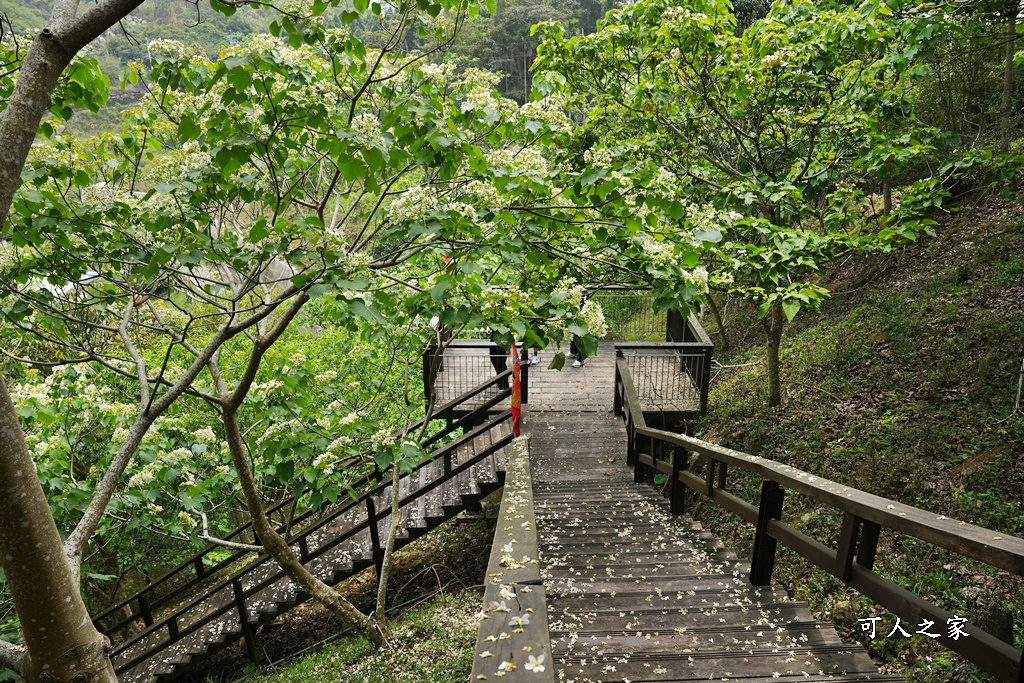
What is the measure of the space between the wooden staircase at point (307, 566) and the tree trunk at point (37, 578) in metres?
3.97

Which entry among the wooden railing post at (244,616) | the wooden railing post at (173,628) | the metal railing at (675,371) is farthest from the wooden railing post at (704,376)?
the wooden railing post at (173,628)

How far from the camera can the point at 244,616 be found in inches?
261

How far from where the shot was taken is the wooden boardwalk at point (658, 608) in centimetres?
276

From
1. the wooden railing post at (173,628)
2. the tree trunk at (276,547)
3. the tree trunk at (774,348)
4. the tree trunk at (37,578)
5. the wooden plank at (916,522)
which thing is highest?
the tree trunk at (774,348)

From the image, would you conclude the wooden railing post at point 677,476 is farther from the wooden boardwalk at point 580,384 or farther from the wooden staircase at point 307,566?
the wooden boardwalk at point 580,384

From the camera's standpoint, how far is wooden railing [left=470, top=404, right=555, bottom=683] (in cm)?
168

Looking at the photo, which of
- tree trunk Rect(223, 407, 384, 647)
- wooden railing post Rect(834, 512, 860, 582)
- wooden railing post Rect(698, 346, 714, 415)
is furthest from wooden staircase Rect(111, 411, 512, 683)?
wooden railing post Rect(834, 512, 860, 582)

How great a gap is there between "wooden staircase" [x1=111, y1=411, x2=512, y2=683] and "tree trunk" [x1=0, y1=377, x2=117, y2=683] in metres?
3.97

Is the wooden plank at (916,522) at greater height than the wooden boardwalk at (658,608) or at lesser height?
greater

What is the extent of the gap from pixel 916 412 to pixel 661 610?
4866mm

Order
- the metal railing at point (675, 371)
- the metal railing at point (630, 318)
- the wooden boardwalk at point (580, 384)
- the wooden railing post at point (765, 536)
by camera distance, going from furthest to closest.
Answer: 1. the metal railing at point (630, 318)
2. the wooden boardwalk at point (580, 384)
3. the metal railing at point (675, 371)
4. the wooden railing post at point (765, 536)

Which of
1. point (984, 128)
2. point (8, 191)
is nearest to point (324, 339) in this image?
point (8, 191)

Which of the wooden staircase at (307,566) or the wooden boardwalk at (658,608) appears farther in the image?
the wooden staircase at (307,566)

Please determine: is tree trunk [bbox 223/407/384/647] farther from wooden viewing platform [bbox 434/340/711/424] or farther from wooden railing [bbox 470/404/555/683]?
wooden viewing platform [bbox 434/340/711/424]
